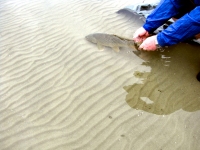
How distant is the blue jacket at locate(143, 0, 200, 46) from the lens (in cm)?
318

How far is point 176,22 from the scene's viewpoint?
10.9 feet

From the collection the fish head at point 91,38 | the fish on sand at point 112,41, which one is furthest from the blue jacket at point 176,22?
the fish head at point 91,38

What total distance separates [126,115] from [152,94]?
55cm

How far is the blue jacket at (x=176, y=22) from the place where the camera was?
125 inches

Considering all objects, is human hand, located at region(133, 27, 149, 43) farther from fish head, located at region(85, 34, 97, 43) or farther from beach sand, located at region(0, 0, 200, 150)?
fish head, located at region(85, 34, 97, 43)

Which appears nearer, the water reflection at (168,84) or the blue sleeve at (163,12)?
the water reflection at (168,84)

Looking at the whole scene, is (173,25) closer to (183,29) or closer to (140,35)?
(183,29)

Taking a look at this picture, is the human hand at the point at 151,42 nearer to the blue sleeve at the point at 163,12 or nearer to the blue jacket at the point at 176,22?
the blue jacket at the point at 176,22

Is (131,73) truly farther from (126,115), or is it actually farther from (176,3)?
(176,3)

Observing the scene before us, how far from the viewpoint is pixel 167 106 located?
10.2 feet

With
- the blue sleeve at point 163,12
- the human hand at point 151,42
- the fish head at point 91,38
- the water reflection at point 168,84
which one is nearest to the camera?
the water reflection at point 168,84

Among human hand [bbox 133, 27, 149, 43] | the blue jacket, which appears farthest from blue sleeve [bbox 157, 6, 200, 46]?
human hand [bbox 133, 27, 149, 43]

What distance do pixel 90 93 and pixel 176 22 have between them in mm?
1616

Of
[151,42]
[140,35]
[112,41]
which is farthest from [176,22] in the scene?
[112,41]
